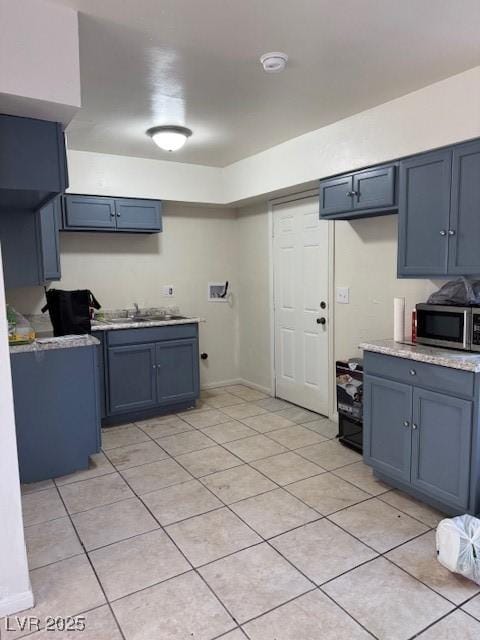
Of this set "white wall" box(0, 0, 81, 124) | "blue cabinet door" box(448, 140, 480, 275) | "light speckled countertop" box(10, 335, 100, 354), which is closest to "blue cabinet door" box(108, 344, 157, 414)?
"light speckled countertop" box(10, 335, 100, 354)

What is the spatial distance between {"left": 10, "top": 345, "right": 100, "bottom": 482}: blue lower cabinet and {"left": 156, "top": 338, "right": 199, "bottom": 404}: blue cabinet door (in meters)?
1.11

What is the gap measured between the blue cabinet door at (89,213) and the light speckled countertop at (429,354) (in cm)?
261

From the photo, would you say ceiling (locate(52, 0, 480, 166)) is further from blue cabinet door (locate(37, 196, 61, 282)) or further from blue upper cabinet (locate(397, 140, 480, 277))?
blue cabinet door (locate(37, 196, 61, 282))

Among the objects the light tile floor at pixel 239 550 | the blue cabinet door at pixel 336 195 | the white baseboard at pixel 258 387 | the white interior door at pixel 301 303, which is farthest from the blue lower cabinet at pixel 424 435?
the white baseboard at pixel 258 387

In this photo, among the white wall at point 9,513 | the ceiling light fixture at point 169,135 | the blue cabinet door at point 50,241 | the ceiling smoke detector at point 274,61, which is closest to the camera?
the white wall at point 9,513

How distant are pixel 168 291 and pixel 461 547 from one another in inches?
141

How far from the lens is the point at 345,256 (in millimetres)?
3703

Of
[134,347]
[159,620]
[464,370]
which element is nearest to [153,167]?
[134,347]

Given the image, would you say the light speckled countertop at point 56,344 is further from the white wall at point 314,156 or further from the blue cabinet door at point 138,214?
the white wall at point 314,156

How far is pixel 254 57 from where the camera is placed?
Result: 2.29m

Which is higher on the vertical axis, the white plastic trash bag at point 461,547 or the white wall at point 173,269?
the white wall at point 173,269

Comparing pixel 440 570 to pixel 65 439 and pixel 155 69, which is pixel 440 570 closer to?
pixel 65 439

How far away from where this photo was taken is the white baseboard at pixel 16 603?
180cm

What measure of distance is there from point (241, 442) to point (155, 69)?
2.64 m
